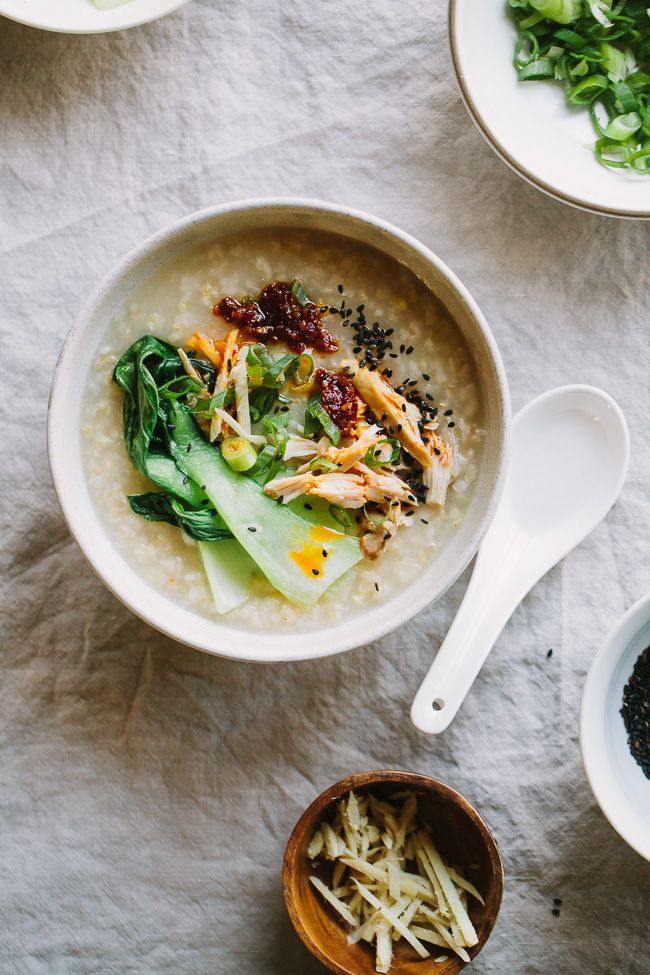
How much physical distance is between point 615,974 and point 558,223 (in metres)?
1.76

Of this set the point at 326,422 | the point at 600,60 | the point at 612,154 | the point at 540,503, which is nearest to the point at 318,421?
the point at 326,422

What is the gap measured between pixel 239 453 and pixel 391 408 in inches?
12.5

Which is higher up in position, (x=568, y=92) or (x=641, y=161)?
(x=568, y=92)

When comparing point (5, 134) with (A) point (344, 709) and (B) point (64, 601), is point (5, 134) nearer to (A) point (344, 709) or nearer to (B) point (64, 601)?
(B) point (64, 601)

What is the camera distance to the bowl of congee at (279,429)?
176 centimetres

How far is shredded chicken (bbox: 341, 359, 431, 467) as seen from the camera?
1.81 m

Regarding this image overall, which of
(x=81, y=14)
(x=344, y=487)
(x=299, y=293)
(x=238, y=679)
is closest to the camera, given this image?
(x=344, y=487)

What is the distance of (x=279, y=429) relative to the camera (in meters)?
1.81

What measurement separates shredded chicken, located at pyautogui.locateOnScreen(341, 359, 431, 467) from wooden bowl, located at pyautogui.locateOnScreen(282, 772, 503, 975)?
2.25 ft

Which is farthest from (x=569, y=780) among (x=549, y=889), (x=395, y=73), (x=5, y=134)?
(x=5, y=134)

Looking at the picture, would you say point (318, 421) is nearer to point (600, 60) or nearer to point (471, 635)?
point (471, 635)

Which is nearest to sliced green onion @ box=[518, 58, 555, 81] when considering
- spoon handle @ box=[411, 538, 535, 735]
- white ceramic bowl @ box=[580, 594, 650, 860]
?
spoon handle @ box=[411, 538, 535, 735]

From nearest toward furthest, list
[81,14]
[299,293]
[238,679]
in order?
[299,293] < [81,14] < [238,679]

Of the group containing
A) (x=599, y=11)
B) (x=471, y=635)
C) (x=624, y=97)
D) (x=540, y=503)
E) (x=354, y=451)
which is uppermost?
(x=599, y=11)
